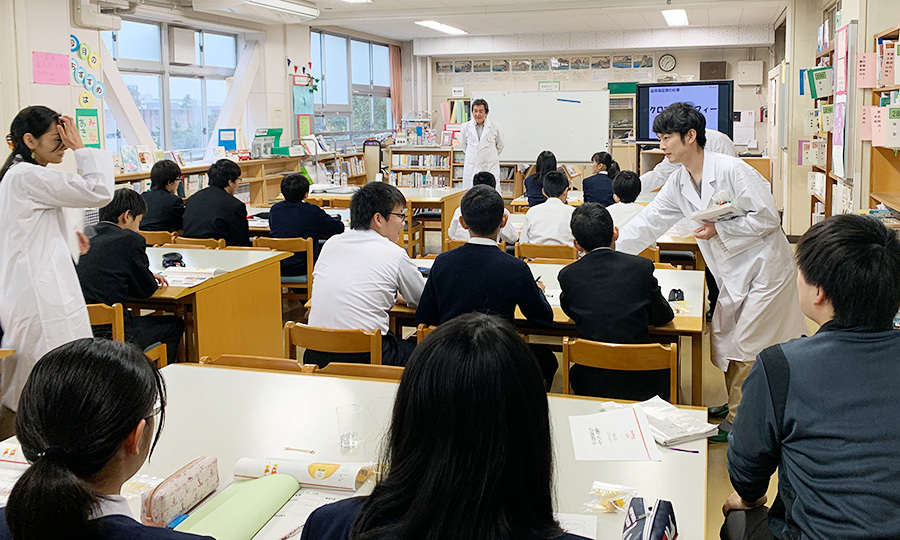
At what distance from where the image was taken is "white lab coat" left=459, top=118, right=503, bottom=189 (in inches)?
374

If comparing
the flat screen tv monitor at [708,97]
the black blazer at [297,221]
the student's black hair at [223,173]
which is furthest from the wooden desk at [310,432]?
the flat screen tv monitor at [708,97]

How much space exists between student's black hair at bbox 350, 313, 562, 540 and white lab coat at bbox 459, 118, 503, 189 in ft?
28.0

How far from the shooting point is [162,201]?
5.94 meters

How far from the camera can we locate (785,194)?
30.3 feet

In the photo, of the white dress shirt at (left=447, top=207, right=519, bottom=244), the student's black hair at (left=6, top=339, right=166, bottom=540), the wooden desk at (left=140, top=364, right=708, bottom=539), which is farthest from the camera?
the white dress shirt at (left=447, top=207, right=519, bottom=244)

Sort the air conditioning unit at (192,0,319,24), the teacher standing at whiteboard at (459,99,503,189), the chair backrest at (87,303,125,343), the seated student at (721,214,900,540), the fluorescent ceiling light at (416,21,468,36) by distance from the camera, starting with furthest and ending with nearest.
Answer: the fluorescent ceiling light at (416,21,468,36), the teacher standing at whiteboard at (459,99,503,189), the air conditioning unit at (192,0,319,24), the chair backrest at (87,303,125,343), the seated student at (721,214,900,540)

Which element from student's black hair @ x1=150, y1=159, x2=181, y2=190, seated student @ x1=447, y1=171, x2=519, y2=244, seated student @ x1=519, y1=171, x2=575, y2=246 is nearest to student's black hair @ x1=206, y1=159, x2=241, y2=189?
student's black hair @ x1=150, y1=159, x2=181, y2=190

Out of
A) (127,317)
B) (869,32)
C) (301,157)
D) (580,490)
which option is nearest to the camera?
(580,490)

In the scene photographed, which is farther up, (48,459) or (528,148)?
(528,148)

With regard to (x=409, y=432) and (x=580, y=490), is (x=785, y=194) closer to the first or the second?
(x=580, y=490)

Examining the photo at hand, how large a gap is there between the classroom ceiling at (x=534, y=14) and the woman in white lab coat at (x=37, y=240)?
672 cm

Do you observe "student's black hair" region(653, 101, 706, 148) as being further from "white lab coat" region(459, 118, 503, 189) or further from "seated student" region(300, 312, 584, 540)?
"white lab coat" region(459, 118, 503, 189)

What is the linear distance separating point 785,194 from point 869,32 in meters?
4.08

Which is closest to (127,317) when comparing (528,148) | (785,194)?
(785,194)
